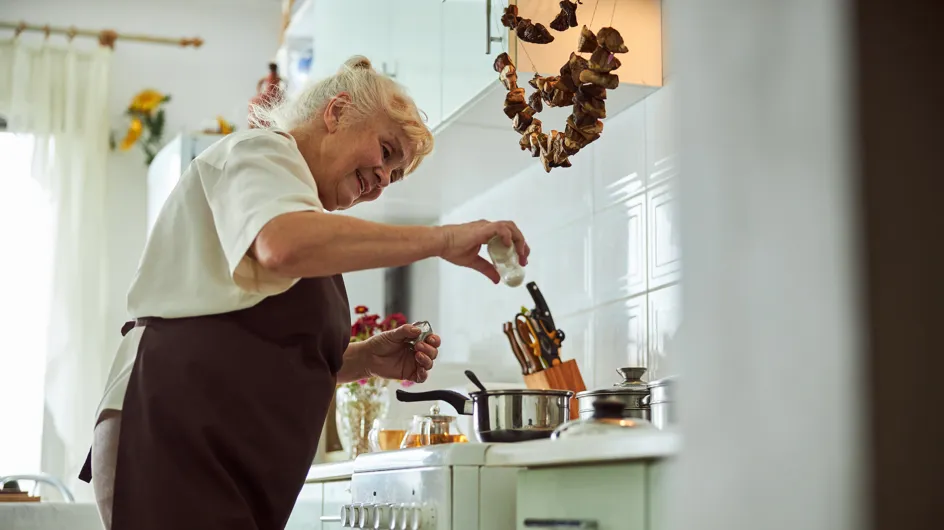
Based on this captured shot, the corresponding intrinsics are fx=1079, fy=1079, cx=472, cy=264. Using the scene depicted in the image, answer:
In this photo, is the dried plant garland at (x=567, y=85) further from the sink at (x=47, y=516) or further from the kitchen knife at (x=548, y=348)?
the sink at (x=47, y=516)

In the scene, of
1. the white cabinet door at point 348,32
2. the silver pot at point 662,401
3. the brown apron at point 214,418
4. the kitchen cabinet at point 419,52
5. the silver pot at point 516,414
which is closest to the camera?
the brown apron at point 214,418

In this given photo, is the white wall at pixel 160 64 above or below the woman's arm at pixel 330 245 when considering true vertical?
above

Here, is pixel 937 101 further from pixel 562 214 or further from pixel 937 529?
pixel 562 214

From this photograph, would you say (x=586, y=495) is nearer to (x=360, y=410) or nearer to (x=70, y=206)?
(x=360, y=410)

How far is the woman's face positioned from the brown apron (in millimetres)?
197

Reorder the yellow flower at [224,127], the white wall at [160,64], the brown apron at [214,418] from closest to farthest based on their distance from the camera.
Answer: the brown apron at [214,418] < the yellow flower at [224,127] < the white wall at [160,64]

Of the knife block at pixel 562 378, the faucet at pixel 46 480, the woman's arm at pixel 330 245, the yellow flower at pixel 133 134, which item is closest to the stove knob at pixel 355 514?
the knife block at pixel 562 378

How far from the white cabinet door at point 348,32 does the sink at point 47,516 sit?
1.38m

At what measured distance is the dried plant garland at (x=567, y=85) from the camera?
1887mm

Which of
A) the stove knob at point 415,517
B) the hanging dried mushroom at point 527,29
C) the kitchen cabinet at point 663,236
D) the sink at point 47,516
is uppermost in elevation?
the hanging dried mushroom at point 527,29

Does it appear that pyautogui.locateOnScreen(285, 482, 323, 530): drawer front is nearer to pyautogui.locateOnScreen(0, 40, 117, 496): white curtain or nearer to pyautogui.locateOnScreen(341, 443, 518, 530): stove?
pyautogui.locateOnScreen(341, 443, 518, 530): stove

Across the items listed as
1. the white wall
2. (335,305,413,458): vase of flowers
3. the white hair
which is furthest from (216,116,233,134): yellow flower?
the white hair

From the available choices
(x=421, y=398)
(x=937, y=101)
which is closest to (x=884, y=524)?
(x=937, y=101)

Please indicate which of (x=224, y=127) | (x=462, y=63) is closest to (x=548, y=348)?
(x=462, y=63)
